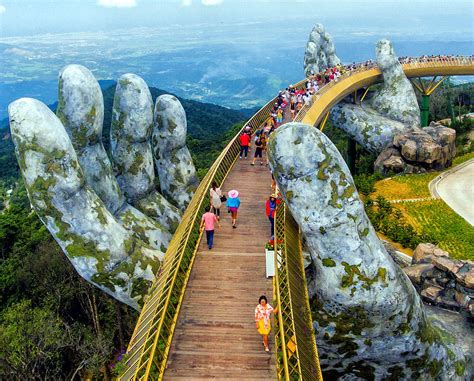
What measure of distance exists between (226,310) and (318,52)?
4359 cm

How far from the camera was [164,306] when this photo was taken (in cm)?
1068

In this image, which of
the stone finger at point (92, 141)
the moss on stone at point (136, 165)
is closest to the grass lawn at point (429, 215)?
the stone finger at point (92, 141)

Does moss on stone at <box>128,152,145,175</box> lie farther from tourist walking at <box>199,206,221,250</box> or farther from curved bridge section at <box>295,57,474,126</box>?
curved bridge section at <box>295,57,474,126</box>

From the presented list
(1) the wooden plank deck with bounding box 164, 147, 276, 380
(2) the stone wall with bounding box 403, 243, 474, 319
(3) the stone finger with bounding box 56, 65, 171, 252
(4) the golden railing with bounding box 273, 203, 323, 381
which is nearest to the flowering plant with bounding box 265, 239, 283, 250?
(4) the golden railing with bounding box 273, 203, 323, 381

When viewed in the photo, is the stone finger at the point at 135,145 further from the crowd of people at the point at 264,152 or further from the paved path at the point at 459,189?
the paved path at the point at 459,189

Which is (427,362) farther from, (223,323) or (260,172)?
(260,172)

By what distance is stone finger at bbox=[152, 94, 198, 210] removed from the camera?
2144 cm

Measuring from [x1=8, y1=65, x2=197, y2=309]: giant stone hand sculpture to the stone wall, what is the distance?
34.1ft

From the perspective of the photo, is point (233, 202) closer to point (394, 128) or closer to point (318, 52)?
point (394, 128)

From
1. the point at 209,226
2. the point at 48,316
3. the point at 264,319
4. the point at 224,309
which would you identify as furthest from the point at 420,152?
the point at 264,319

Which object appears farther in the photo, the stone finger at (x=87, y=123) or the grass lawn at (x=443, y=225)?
the grass lawn at (x=443, y=225)

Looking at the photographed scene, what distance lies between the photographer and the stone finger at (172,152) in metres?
21.4

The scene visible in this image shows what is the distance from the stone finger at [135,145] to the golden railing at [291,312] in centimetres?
807

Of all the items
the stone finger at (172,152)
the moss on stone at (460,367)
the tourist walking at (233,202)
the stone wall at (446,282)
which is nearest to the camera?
the tourist walking at (233,202)
